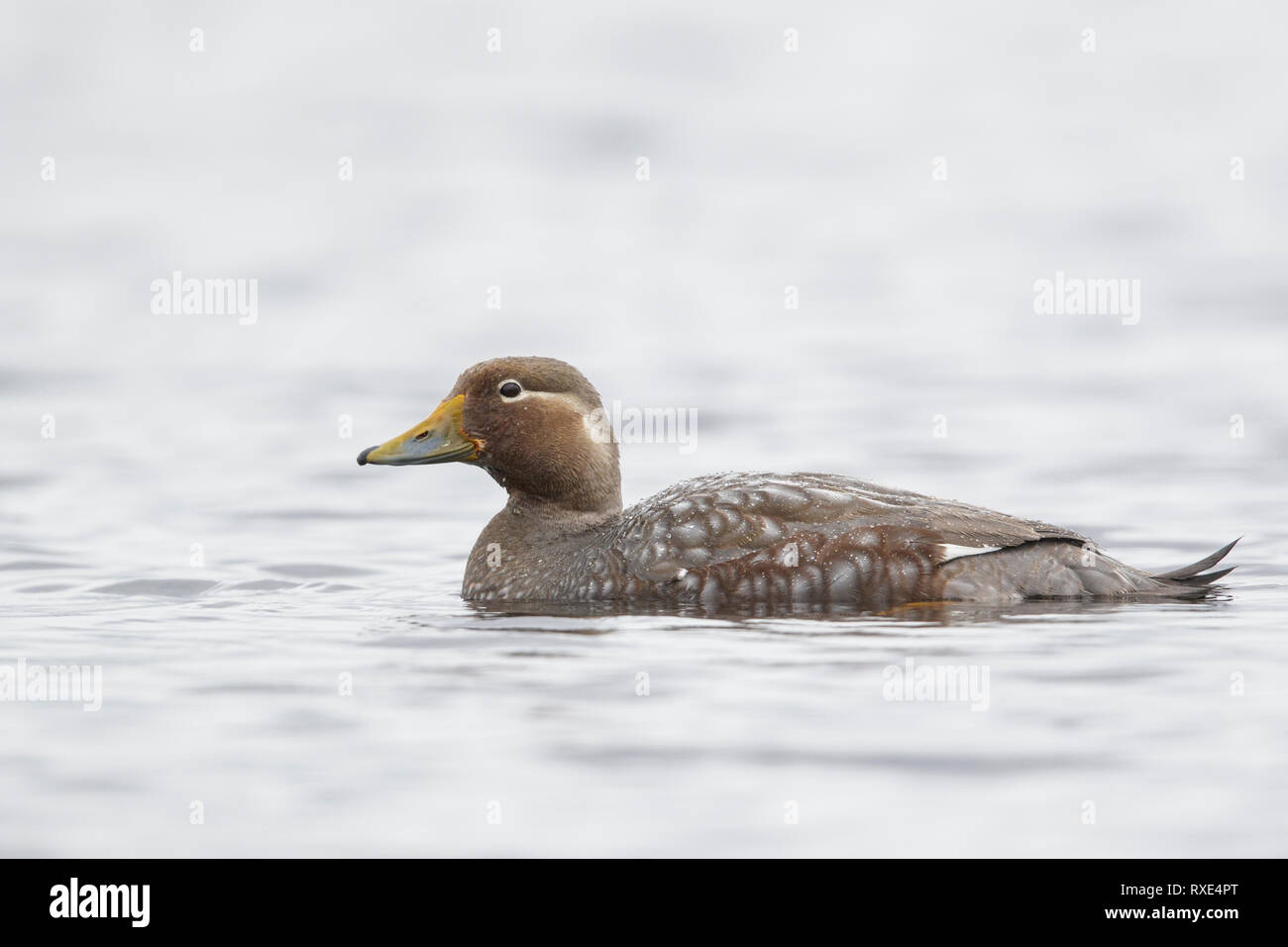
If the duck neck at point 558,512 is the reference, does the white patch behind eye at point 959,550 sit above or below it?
below

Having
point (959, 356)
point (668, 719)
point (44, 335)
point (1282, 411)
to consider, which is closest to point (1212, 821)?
point (668, 719)

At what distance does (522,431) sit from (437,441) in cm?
52

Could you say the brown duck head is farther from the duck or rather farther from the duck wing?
the duck wing

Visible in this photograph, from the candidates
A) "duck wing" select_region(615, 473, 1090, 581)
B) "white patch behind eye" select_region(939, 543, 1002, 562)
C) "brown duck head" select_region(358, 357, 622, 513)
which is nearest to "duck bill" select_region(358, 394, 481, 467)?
"brown duck head" select_region(358, 357, 622, 513)

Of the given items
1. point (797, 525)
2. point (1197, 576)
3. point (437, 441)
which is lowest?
point (1197, 576)

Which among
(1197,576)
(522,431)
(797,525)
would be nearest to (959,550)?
Result: (797,525)

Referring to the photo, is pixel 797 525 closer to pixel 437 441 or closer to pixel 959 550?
pixel 959 550

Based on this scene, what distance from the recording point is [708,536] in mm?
11422

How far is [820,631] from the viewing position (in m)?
10.5

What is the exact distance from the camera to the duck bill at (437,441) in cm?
1212

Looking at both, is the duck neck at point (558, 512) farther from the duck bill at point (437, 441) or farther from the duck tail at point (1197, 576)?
the duck tail at point (1197, 576)

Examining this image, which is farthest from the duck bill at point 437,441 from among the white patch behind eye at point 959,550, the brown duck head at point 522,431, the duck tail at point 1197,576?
the duck tail at point 1197,576

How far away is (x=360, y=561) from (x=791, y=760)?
6.56 metres

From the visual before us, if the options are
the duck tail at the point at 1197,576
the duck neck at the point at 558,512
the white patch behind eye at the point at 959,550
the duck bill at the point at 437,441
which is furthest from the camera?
the duck neck at the point at 558,512
